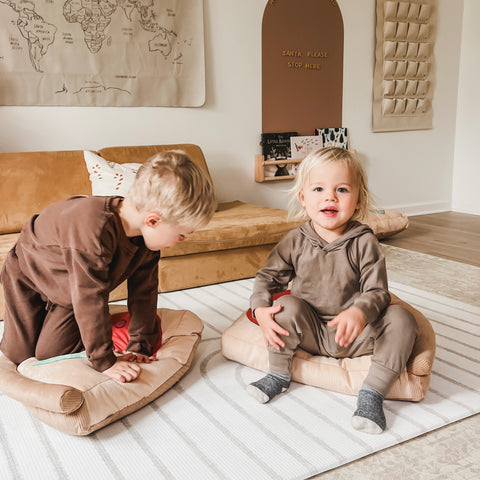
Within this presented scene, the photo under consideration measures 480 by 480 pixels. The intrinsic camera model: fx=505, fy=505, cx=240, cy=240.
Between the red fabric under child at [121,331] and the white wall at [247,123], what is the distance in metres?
1.66

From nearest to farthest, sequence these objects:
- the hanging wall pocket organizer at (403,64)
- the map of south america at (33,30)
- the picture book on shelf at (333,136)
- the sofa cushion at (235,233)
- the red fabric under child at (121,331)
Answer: the red fabric under child at (121,331) → the sofa cushion at (235,233) → the map of south america at (33,30) → the picture book on shelf at (333,136) → the hanging wall pocket organizer at (403,64)

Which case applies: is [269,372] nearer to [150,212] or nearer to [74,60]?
[150,212]

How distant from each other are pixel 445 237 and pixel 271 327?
8.97ft

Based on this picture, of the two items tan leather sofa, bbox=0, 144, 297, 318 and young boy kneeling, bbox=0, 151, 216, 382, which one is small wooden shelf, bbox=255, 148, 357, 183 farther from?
young boy kneeling, bbox=0, 151, 216, 382

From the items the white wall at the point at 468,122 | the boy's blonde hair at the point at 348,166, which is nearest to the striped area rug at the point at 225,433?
the boy's blonde hair at the point at 348,166

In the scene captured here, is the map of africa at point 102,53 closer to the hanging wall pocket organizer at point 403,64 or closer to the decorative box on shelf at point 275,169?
the decorative box on shelf at point 275,169

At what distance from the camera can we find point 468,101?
4.79 metres

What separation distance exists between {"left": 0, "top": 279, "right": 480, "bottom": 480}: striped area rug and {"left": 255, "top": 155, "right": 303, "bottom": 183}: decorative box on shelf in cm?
226

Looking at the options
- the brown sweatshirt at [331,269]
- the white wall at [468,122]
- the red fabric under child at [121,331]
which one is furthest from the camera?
the white wall at [468,122]

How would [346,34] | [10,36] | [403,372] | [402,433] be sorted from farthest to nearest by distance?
[346,34] → [10,36] → [403,372] → [402,433]

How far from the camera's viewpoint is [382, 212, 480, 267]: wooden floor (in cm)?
334

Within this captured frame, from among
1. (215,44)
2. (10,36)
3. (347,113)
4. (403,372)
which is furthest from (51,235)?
(347,113)

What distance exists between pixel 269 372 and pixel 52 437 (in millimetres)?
653

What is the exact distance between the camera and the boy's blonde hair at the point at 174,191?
1377 millimetres
